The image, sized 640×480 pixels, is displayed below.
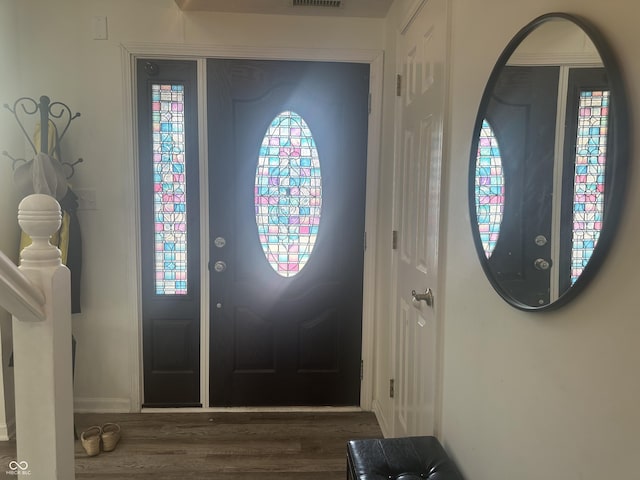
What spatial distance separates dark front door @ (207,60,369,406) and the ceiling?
0.27m

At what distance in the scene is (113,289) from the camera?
2574 mm

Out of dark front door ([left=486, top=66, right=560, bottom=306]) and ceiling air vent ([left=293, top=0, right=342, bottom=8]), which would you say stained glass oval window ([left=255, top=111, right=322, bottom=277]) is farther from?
dark front door ([left=486, top=66, right=560, bottom=306])

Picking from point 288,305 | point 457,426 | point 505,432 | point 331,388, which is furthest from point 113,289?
point 505,432

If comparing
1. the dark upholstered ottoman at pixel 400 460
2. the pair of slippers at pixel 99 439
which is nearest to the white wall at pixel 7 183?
the pair of slippers at pixel 99 439

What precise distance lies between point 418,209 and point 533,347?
0.97m

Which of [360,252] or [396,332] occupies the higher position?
[360,252]

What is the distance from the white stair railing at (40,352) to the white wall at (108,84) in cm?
150

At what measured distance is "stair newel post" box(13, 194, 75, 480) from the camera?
106 cm

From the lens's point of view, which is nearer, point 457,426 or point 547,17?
point 547,17

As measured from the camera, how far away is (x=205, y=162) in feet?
8.30

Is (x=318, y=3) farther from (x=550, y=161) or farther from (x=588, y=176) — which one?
(x=588, y=176)

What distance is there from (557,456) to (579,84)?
2.44ft

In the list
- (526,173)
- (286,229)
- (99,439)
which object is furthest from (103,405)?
(526,173)

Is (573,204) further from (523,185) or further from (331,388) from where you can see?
(331,388)
